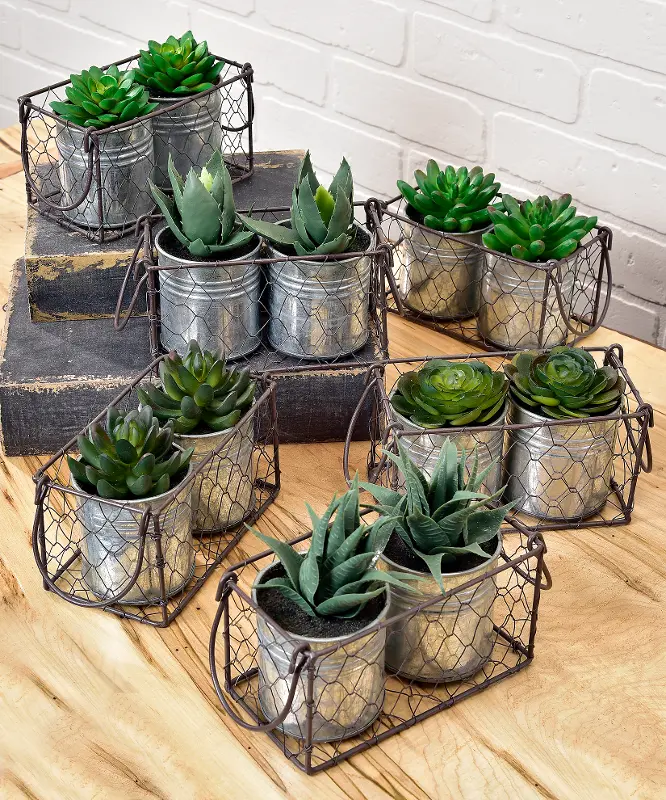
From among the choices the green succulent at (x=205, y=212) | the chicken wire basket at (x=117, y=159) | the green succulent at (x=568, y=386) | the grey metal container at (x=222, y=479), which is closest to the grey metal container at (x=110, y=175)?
the chicken wire basket at (x=117, y=159)

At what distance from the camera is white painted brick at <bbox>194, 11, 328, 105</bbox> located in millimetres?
1790

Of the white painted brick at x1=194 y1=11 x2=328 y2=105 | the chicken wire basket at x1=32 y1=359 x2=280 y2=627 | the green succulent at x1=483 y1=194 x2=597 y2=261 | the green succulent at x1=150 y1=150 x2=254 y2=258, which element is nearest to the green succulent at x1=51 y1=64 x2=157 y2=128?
the green succulent at x1=150 y1=150 x2=254 y2=258

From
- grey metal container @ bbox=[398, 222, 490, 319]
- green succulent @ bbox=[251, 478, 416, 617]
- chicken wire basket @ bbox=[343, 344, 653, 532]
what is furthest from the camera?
grey metal container @ bbox=[398, 222, 490, 319]

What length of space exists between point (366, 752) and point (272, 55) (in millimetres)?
1304

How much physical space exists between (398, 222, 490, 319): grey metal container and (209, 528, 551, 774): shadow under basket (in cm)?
48

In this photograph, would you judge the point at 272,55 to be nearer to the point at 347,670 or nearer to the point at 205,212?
the point at 205,212

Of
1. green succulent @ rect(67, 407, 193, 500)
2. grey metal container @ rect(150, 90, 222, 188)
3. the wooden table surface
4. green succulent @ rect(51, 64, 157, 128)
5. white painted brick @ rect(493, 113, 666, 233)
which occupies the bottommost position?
the wooden table surface

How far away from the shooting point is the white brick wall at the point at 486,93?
4.67 ft

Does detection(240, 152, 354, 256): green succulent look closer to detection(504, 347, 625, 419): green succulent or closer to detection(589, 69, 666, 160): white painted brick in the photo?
detection(504, 347, 625, 419): green succulent

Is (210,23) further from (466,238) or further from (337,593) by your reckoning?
(337,593)

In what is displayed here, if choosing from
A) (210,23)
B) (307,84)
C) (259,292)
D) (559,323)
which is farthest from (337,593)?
(210,23)

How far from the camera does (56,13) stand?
216cm

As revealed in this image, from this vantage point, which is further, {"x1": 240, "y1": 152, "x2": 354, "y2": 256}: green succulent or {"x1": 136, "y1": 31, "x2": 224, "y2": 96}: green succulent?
{"x1": 136, "y1": 31, "x2": 224, "y2": 96}: green succulent

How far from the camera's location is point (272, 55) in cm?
184
